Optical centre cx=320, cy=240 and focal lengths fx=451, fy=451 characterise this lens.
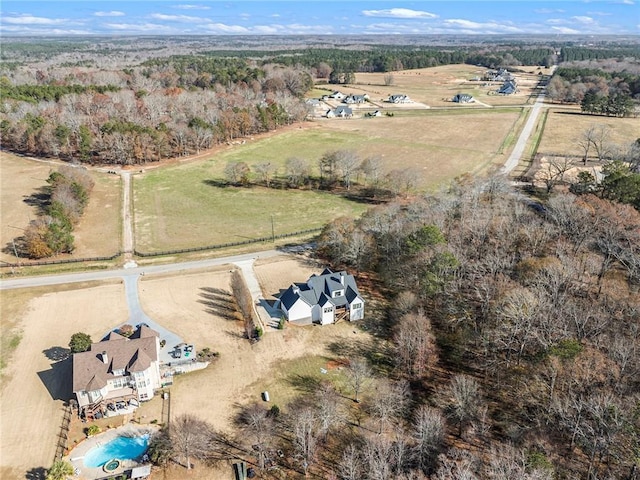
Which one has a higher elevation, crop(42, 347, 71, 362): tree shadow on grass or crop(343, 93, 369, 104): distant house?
crop(343, 93, 369, 104): distant house

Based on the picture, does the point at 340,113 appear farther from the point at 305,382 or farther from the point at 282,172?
the point at 305,382

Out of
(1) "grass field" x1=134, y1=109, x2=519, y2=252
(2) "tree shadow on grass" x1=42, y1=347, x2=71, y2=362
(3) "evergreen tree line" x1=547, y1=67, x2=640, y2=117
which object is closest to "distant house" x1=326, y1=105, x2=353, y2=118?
(1) "grass field" x1=134, y1=109, x2=519, y2=252

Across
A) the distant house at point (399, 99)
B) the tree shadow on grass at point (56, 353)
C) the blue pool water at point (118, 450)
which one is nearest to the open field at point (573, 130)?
the distant house at point (399, 99)

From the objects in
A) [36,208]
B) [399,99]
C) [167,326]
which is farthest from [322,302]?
[399,99]

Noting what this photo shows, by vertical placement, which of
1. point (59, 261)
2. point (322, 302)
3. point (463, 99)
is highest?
point (463, 99)

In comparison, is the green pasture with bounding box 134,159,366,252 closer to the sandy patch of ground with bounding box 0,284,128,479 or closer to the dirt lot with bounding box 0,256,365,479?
the dirt lot with bounding box 0,256,365,479

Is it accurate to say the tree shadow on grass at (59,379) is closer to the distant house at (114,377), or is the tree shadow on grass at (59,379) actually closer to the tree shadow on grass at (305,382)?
the distant house at (114,377)

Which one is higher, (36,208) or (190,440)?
(36,208)
